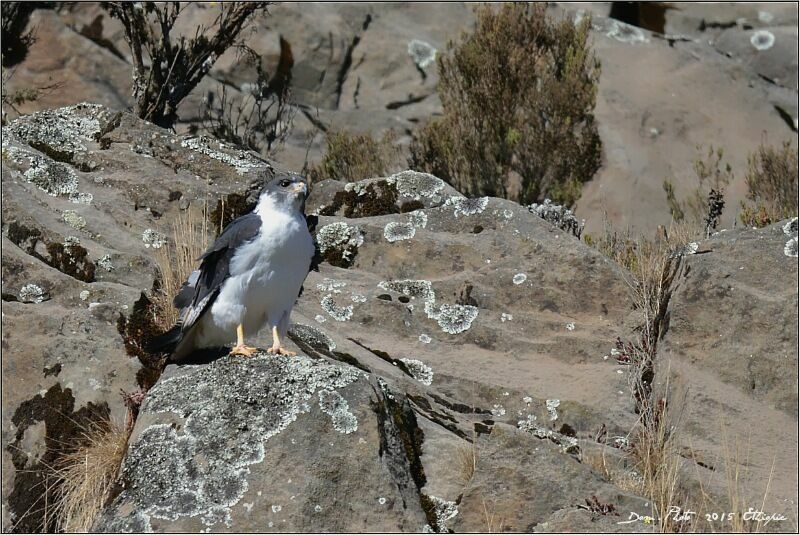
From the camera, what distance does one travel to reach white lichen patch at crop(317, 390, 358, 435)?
192 inches

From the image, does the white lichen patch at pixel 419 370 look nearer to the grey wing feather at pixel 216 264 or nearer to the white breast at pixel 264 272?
the white breast at pixel 264 272

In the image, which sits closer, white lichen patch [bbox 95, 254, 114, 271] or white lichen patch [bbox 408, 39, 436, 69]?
white lichen patch [bbox 95, 254, 114, 271]

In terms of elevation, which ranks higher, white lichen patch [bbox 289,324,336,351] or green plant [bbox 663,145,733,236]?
white lichen patch [bbox 289,324,336,351]

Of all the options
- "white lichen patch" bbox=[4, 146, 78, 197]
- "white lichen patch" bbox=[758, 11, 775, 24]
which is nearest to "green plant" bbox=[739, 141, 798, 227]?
"white lichen patch" bbox=[758, 11, 775, 24]

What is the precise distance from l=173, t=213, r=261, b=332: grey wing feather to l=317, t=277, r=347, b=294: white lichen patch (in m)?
1.47

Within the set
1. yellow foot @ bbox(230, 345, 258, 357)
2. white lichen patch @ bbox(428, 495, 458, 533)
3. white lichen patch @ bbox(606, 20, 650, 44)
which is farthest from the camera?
white lichen patch @ bbox(606, 20, 650, 44)

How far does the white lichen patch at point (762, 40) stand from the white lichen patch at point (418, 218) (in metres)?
8.92

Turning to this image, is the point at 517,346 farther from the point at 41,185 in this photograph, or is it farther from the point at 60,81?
the point at 60,81

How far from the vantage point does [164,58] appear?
30.1 ft

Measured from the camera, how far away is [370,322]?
6660 millimetres

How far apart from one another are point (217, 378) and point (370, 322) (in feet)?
5.95

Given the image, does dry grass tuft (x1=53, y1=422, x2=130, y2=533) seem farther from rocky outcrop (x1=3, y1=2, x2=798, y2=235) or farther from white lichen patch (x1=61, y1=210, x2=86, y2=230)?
rocky outcrop (x1=3, y1=2, x2=798, y2=235)

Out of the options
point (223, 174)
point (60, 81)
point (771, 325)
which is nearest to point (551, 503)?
point (771, 325)

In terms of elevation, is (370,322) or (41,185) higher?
(41,185)
